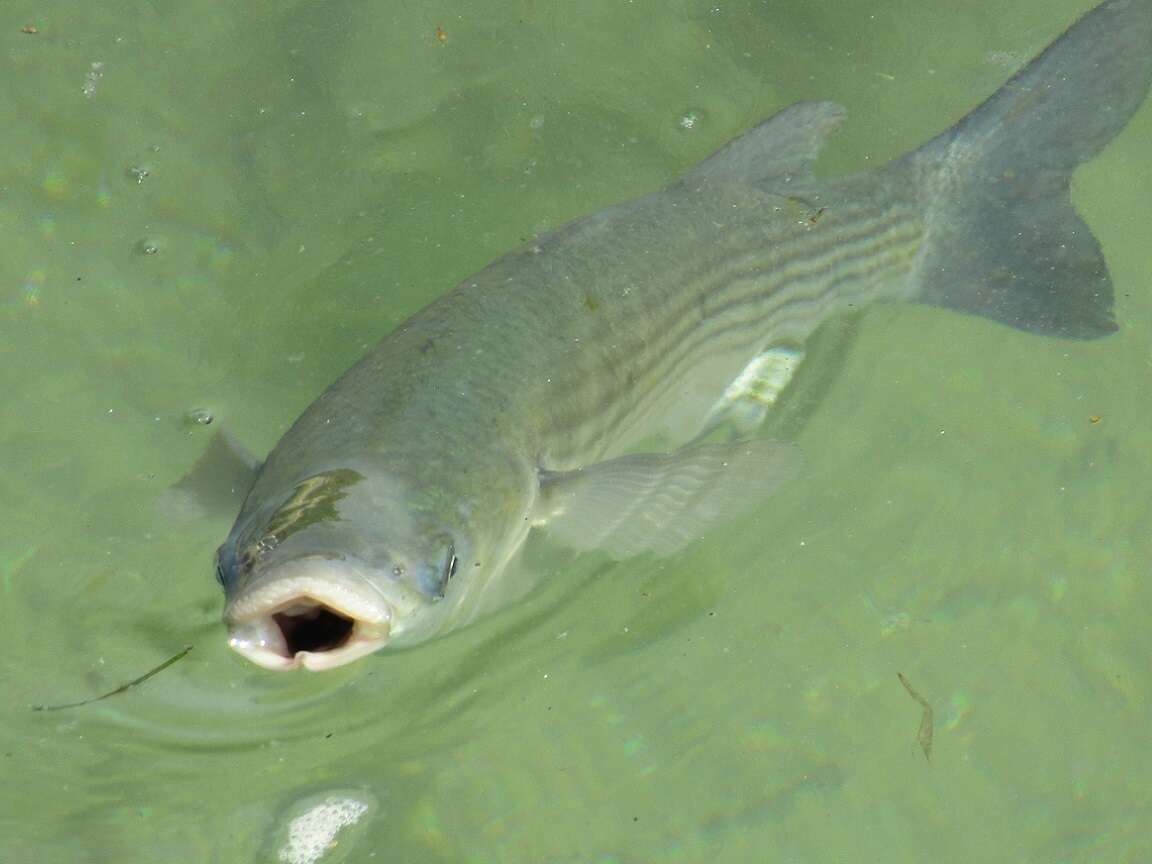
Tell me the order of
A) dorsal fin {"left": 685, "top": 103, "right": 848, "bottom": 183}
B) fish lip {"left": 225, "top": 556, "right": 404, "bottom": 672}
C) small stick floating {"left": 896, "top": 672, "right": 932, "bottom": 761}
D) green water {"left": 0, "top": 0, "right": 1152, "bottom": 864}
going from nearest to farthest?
fish lip {"left": 225, "top": 556, "right": 404, "bottom": 672} → green water {"left": 0, "top": 0, "right": 1152, "bottom": 864} → small stick floating {"left": 896, "top": 672, "right": 932, "bottom": 761} → dorsal fin {"left": 685, "top": 103, "right": 848, "bottom": 183}

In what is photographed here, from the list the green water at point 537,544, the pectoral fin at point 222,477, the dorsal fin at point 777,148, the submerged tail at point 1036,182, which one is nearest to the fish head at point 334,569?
the pectoral fin at point 222,477

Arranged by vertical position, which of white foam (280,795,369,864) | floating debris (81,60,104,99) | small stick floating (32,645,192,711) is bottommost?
white foam (280,795,369,864)

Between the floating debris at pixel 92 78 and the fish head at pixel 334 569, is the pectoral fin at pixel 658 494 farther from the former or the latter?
the floating debris at pixel 92 78

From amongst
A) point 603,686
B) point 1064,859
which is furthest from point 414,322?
point 1064,859

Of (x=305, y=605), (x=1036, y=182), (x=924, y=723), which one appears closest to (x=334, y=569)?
(x=305, y=605)

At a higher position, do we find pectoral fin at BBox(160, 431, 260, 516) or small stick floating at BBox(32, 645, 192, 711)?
pectoral fin at BBox(160, 431, 260, 516)

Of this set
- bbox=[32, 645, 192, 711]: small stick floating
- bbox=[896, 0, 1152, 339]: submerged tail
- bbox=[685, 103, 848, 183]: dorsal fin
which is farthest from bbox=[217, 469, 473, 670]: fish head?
bbox=[896, 0, 1152, 339]: submerged tail

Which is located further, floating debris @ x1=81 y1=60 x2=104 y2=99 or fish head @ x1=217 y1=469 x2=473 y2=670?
floating debris @ x1=81 y1=60 x2=104 y2=99

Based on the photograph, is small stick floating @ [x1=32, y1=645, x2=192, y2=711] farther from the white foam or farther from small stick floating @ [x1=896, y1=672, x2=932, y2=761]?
small stick floating @ [x1=896, y1=672, x2=932, y2=761]
